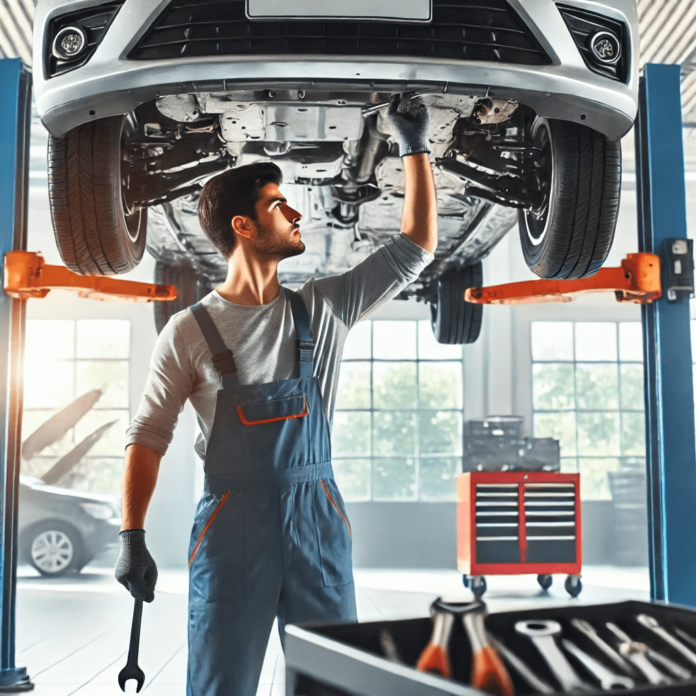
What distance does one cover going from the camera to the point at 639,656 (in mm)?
731

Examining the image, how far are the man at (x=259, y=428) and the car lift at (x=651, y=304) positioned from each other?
1492 millimetres

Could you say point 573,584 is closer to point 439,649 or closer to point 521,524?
point 521,524

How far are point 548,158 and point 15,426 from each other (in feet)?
7.16

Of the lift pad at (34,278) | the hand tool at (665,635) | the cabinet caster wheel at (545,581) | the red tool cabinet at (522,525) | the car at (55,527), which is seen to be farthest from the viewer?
the car at (55,527)

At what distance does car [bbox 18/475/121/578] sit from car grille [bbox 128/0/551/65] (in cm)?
582

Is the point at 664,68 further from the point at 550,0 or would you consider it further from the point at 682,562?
the point at 682,562

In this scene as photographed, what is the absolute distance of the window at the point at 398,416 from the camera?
26.7 feet

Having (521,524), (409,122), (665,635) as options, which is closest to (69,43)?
(409,122)

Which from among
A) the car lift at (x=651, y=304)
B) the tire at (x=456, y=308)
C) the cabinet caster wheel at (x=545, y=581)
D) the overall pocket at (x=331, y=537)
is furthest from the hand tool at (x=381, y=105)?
the cabinet caster wheel at (x=545, y=581)

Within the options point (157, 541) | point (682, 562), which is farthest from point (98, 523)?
point (682, 562)

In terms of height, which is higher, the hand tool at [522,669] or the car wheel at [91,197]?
the car wheel at [91,197]

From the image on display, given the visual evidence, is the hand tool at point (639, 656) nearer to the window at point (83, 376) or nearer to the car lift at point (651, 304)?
the car lift at point (651, 304)

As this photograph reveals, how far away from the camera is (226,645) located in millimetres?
1545

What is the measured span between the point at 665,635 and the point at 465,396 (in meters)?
7.45
